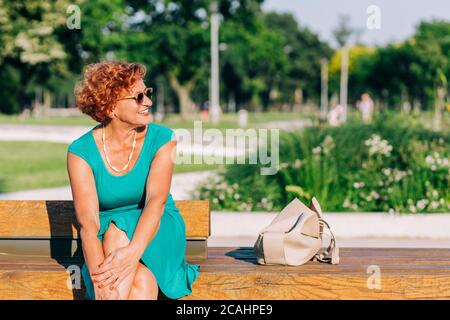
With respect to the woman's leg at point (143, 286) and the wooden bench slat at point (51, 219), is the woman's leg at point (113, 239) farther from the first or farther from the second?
the wooden bench slat at point (51, 219)

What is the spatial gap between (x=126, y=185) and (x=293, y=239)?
31.5 inches

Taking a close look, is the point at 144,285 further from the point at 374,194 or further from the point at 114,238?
the point at 374,194

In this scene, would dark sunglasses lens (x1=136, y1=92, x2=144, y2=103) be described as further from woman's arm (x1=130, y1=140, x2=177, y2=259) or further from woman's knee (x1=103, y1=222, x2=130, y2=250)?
woman's knee (x1=103, y1=222, x2=130, y2=250)

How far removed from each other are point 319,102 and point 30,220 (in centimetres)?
10805

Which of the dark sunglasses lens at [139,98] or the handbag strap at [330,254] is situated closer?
the dark sunglasses lens at [139,98]

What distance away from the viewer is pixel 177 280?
3820mm

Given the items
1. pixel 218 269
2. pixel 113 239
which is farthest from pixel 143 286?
pixel 218 269

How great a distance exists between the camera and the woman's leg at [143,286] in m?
3.64

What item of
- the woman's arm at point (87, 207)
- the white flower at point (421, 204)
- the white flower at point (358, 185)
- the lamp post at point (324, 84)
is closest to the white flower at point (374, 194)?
the white flower at point (358, 185)

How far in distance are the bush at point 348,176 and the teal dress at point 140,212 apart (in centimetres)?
511

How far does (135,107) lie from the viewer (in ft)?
12.9

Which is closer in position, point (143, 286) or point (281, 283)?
point (143, 286)
